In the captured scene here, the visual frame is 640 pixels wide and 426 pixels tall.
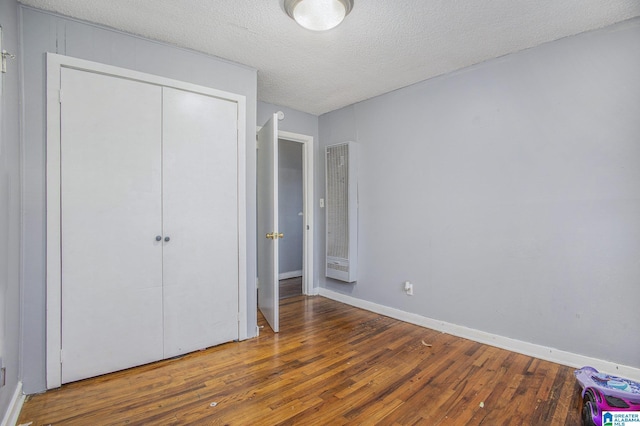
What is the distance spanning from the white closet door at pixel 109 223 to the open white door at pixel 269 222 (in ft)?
3.12

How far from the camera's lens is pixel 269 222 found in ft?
9.96

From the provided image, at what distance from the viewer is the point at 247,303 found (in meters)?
2.79

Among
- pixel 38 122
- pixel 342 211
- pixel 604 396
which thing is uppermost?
pixel 38 122

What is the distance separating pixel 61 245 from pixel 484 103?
11.4ft

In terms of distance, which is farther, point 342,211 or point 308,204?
point 308,204

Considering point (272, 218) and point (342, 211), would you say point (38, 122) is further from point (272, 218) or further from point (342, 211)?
point (342, 211)

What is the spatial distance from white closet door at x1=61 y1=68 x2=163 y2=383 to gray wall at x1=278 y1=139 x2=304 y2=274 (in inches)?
123

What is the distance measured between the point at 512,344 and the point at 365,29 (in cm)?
275

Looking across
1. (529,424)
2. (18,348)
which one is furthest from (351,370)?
(18,348)

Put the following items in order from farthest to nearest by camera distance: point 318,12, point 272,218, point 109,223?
point 272,218 → point 109,223 → point 318,12

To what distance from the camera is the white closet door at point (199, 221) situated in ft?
7.90

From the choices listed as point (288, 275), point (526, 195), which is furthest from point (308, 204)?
point (526, 195)

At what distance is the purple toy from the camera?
1605mm

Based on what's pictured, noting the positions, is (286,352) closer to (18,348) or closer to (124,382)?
(124,382)
